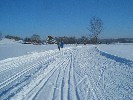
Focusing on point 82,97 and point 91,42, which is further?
point 91,42

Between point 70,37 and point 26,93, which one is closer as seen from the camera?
point 26,93

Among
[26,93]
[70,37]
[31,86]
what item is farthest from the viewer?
[70,37]

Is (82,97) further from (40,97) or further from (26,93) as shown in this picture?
(26,93)

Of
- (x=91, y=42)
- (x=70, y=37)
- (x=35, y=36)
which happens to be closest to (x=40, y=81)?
(x=91, y=42)

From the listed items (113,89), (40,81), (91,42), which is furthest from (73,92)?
(91,42)

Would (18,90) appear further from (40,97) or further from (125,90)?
(125,90)

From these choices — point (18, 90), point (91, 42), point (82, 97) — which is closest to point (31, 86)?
point (18, 90)

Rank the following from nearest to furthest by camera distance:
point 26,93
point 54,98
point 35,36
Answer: point 54,98 < point 26,93 < point 35,36

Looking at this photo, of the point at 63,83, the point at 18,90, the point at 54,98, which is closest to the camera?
the point at 54,98

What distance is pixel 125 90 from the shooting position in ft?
28.1

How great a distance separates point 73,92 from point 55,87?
47.0 inches

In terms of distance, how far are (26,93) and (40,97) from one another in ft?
2.34

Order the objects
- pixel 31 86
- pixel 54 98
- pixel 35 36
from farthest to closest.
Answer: pixel 35 36, pixel 31 86, pixel 54 98

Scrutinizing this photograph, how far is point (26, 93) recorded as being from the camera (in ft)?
27.2
